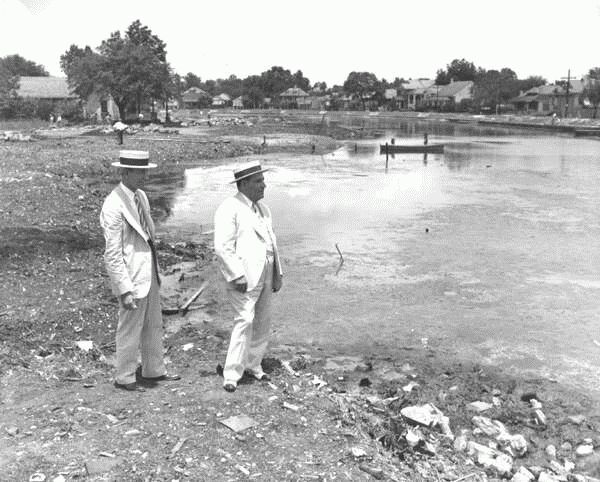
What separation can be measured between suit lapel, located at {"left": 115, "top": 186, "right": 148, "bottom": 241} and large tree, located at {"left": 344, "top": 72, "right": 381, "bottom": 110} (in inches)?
5545

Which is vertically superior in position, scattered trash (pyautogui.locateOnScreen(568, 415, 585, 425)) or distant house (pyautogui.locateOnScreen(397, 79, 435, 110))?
distant house (pyautogui.locateOnScreen(397, 79, 435, 110))

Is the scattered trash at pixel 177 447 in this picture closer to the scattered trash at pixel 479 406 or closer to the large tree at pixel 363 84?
the scattered trash at pixel 479 406

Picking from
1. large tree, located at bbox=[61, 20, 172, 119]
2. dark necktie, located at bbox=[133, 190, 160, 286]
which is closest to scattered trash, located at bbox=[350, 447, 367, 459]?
dark necktie, located at bbox=[133, 190, 160, 286]

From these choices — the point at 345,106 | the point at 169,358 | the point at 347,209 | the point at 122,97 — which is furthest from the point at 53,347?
the point at 345,106

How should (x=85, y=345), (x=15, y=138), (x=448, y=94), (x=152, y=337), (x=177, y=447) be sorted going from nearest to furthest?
(x=177, y=447) < (x=152, y=337) < (x=85, y=345) < (x=15, y=138) < (x=448, y=94)

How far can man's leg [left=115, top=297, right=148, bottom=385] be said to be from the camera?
521cm

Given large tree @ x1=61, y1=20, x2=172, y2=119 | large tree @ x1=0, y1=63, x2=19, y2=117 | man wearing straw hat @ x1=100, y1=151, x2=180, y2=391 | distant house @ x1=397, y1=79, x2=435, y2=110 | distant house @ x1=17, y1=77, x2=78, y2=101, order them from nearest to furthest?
man wearing straw hat @ x1=100, y1=151, x2=180, y2=391, large tree @ x1=0, y1=63, x2=19, y2=117, large tree @ x1=61, y1=20, x2=172, y2=119, distant house @ x1=17, y1=77, x2=78, y2=101, distant house @ x1=397, y1=79, x2=435, y2=110

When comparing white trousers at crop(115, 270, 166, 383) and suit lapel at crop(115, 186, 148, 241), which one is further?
white trousers at crop(115, 270, 166, 383)

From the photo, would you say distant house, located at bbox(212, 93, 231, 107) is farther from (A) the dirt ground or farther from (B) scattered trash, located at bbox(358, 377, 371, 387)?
(B) scattered trash, located at bbox(358, 377, 371, 387)

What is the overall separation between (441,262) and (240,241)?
765 centimetres

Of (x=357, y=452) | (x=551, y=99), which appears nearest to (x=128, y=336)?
(x=357, y=452)

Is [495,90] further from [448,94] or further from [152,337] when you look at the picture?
[152,337]

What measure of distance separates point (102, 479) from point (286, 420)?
58.4 inches

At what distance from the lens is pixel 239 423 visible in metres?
4.82
